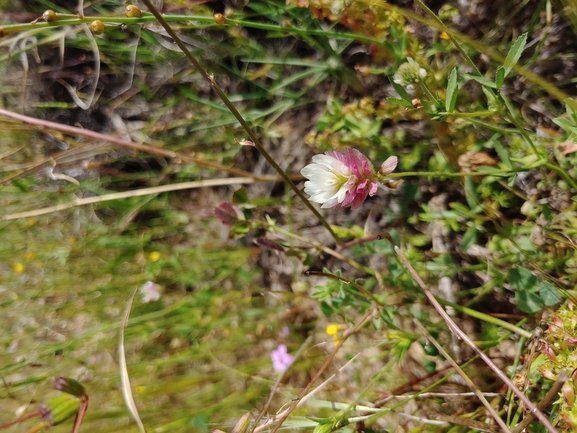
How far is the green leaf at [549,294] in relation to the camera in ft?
2.85

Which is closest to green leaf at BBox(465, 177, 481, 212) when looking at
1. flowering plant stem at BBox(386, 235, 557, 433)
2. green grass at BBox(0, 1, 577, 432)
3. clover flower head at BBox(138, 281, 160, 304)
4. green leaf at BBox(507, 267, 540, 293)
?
green grass at BBox(0, 1, 577, 432)

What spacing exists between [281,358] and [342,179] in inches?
36.9

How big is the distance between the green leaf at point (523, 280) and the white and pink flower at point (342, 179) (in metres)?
0.46

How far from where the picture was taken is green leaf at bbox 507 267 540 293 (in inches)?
36.1

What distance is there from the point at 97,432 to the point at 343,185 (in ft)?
3.82

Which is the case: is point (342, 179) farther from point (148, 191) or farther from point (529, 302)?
point (148, 191)

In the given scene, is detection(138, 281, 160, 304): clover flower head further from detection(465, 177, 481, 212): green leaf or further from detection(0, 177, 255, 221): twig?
detection(465, 177, 481, 212): green leaf

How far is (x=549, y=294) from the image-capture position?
2.89 ft

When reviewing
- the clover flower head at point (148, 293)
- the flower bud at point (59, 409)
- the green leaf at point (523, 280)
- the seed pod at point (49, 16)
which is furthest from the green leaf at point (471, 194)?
the clover flower head at point (148, 293)

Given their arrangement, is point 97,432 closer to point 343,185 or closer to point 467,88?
point 343,185

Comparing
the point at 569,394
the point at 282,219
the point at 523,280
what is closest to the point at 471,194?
the point at 523,280

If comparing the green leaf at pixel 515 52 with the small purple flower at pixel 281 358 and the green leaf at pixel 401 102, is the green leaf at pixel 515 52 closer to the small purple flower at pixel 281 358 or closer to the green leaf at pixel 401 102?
the green leaf at pixel 401 102

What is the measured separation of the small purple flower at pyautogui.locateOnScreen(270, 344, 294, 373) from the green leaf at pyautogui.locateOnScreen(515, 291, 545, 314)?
776mm

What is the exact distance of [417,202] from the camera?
4.24ft
